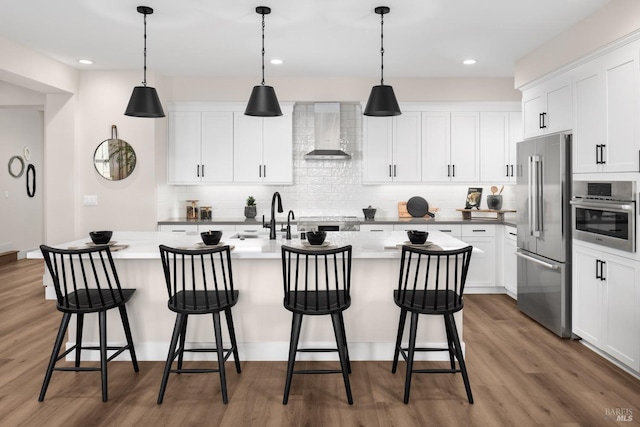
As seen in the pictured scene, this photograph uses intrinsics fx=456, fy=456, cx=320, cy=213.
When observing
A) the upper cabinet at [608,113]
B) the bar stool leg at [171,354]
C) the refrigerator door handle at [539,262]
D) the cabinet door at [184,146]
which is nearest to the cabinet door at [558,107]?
the upper cabinet at [608,113]

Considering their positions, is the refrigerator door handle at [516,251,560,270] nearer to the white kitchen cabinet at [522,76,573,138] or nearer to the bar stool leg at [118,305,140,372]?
the white kitchen cabinet at [522,76,573,138]

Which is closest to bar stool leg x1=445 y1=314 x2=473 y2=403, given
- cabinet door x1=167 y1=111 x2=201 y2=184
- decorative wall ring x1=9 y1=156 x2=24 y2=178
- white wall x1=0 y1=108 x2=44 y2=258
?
cabinet door x1=167 y1=111 x2=201 y2=184

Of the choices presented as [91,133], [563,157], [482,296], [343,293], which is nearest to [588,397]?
[343,293]

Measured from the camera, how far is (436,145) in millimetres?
5969

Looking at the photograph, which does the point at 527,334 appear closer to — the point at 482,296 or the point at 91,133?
the point at 482,296

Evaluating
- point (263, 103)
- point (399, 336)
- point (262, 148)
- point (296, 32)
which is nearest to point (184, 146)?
point (262, 148)

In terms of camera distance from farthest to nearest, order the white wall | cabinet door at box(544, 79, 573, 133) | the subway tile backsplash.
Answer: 1. the white wall
2. the subway tile backsplash
3. cabinet door at box(544, 79, 573, 133)

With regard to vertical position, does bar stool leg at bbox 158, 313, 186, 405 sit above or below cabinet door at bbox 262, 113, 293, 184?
below

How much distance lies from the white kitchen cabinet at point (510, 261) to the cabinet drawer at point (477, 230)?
0.15 m

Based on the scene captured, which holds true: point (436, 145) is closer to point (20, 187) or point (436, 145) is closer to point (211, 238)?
point (211, 238)

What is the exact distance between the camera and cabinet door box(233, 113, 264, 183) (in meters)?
5.95

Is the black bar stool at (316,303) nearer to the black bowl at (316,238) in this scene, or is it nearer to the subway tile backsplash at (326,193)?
the black bowl at (316,238)
